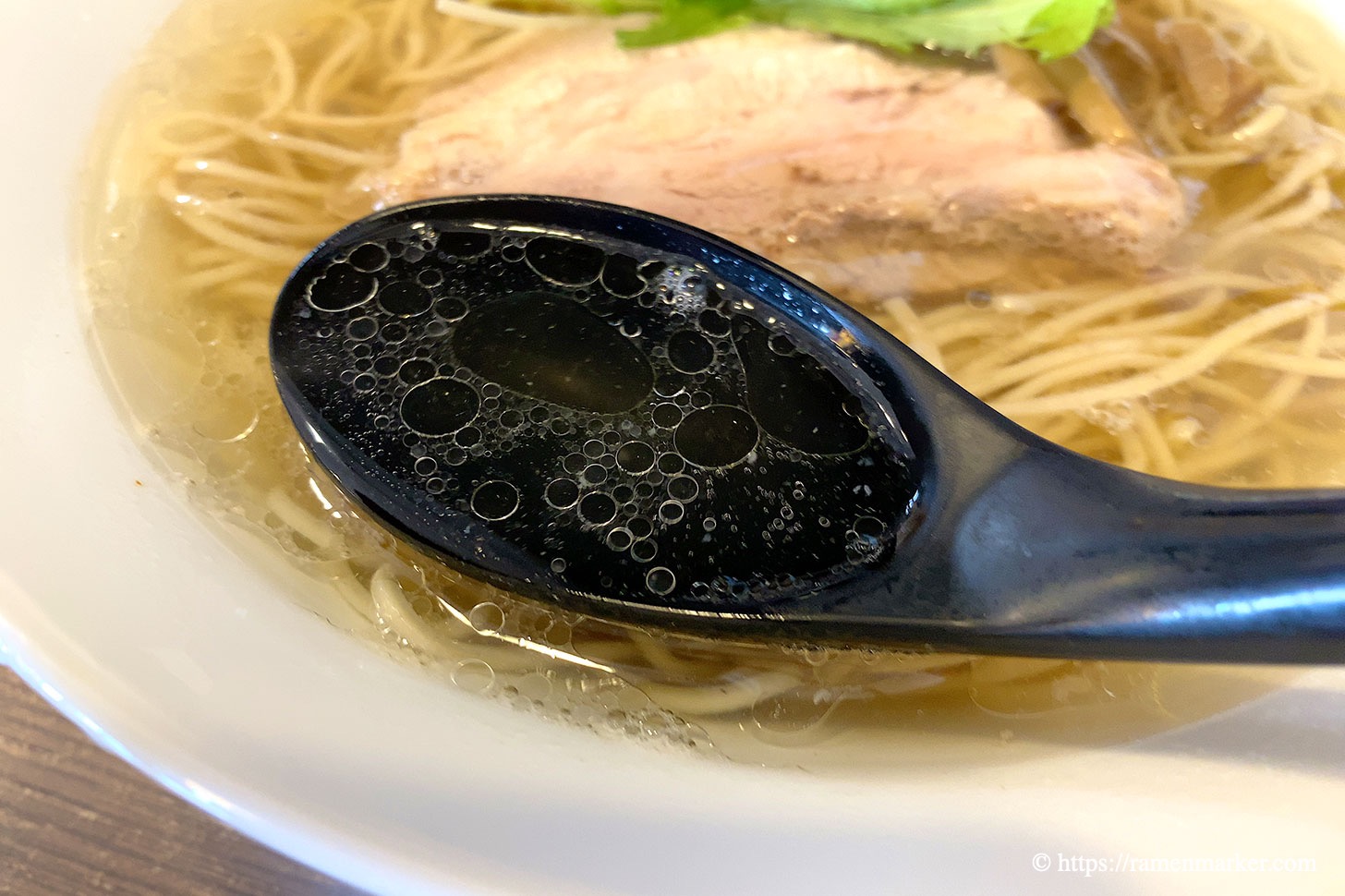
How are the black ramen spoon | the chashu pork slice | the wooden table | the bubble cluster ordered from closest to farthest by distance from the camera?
the black ramen spoon
the bubble cluster
the wooden table
the chashu pork slice

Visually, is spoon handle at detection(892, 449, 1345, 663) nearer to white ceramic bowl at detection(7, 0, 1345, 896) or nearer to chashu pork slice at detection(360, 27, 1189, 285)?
white ceramic bowl at detection(7, 0, 1345, 896)

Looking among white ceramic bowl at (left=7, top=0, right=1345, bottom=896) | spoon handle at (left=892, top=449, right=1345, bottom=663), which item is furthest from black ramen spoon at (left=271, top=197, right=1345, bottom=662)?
white ceramic bowl at (left=7, top=0, right=1345, bottom=896)

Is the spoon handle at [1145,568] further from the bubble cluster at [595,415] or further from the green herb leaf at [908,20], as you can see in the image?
the green herb leaf at [908,20]

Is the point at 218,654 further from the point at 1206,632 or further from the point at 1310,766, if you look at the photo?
the point at 1310,766

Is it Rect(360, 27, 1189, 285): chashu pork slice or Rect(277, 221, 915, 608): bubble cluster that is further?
Rect(360, 27, 1189, 285): chashu pork slice

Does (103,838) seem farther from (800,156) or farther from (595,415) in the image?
(800,156)

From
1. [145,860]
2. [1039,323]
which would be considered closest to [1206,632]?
[1039,323]

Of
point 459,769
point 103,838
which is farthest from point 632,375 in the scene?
point 103,838
